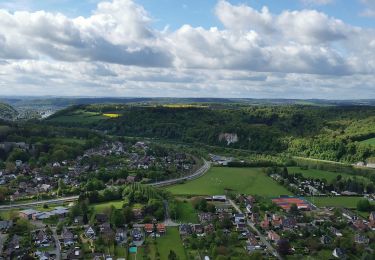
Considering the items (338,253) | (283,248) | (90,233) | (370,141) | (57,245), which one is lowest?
(57,245)

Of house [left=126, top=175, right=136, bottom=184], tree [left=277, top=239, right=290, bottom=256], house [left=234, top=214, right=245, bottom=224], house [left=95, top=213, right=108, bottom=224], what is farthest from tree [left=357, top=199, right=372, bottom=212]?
house [left=126, top=175, right=136, bottom=184]

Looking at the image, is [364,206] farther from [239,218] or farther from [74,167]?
[74,167]

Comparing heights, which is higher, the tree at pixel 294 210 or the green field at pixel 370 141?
the green field at pixel 370 141

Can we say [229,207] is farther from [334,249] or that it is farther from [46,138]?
[46,138]

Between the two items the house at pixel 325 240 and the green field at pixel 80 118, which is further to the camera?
the green field at pixel 80 118

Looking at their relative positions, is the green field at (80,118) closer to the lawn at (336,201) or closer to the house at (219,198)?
the house at (219,198)

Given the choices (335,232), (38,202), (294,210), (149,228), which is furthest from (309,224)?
(38,202)

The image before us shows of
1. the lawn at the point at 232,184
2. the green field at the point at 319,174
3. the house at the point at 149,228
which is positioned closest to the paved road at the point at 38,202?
the lawn at the point at 232,184
